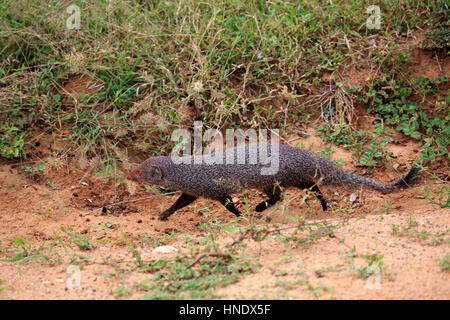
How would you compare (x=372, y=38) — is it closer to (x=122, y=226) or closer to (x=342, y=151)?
(x=342, y=151)

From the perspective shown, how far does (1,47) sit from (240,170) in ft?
9.13

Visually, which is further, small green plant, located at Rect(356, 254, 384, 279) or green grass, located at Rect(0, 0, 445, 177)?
green grass, located at Rect(0, 0, 445, 177)

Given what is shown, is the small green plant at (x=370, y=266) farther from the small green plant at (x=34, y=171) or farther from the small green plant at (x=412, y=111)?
the small green plant at (x=34, y=171)

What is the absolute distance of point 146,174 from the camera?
3.79 meters

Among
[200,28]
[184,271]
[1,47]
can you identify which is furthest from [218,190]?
[1,47]

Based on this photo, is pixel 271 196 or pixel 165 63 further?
pixel 165 63

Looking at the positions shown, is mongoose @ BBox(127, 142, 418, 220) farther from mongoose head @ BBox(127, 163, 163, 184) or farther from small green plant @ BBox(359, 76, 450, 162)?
small green plant @ BBox(359, 76, 450, 162)

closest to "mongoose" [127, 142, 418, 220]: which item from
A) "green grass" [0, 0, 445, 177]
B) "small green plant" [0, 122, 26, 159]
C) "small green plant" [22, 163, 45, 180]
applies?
"green grass" [0, 0, 445, 177]

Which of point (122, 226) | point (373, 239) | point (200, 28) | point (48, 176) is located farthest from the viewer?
point (200, 28)

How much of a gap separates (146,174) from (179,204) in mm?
380

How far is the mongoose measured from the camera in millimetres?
3652

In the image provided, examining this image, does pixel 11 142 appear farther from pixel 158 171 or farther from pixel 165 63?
pixel 165 63

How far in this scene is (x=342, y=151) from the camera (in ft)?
13.9

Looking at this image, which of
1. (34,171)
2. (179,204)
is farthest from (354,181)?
(34,171)
